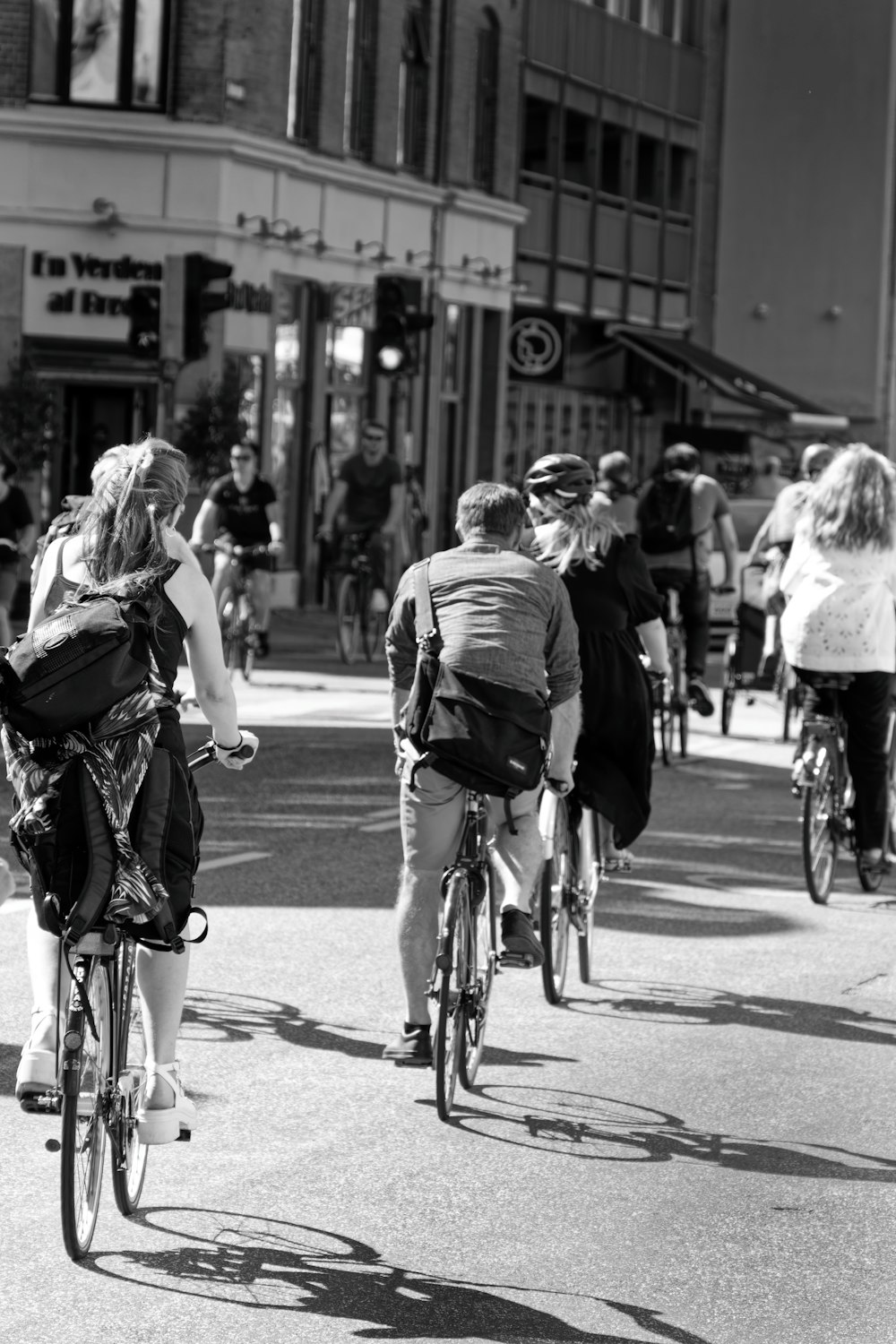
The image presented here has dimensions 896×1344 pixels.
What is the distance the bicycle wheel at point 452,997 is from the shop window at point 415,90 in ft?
85.5

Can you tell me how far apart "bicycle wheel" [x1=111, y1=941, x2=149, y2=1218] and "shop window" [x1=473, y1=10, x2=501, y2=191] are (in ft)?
97.2

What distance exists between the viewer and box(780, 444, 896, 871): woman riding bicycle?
33.4 feet

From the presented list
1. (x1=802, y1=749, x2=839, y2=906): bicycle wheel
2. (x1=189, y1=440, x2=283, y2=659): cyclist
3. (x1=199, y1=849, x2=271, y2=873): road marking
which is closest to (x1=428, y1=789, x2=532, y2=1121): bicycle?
(x1=802, y1=749, x2=839, y2=906): bicycle wheel

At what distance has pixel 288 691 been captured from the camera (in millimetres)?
18703

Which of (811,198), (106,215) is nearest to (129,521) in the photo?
(106,215)

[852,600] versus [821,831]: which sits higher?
[852,600]

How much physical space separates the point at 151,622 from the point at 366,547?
15.7m

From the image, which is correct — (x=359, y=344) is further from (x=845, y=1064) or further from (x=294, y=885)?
(x=845, y=1064)

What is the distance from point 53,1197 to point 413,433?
89.8 ft

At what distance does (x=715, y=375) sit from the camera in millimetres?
40750

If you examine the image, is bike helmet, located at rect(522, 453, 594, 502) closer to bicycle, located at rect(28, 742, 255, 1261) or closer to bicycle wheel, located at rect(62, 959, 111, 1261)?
bicycle, located at rect(28, 742, 255, 1261)

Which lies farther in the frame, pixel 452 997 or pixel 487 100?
→ pixel 487 100

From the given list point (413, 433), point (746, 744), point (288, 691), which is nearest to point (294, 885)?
point (746, 744)

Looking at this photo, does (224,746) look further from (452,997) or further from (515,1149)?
(515,1149)
